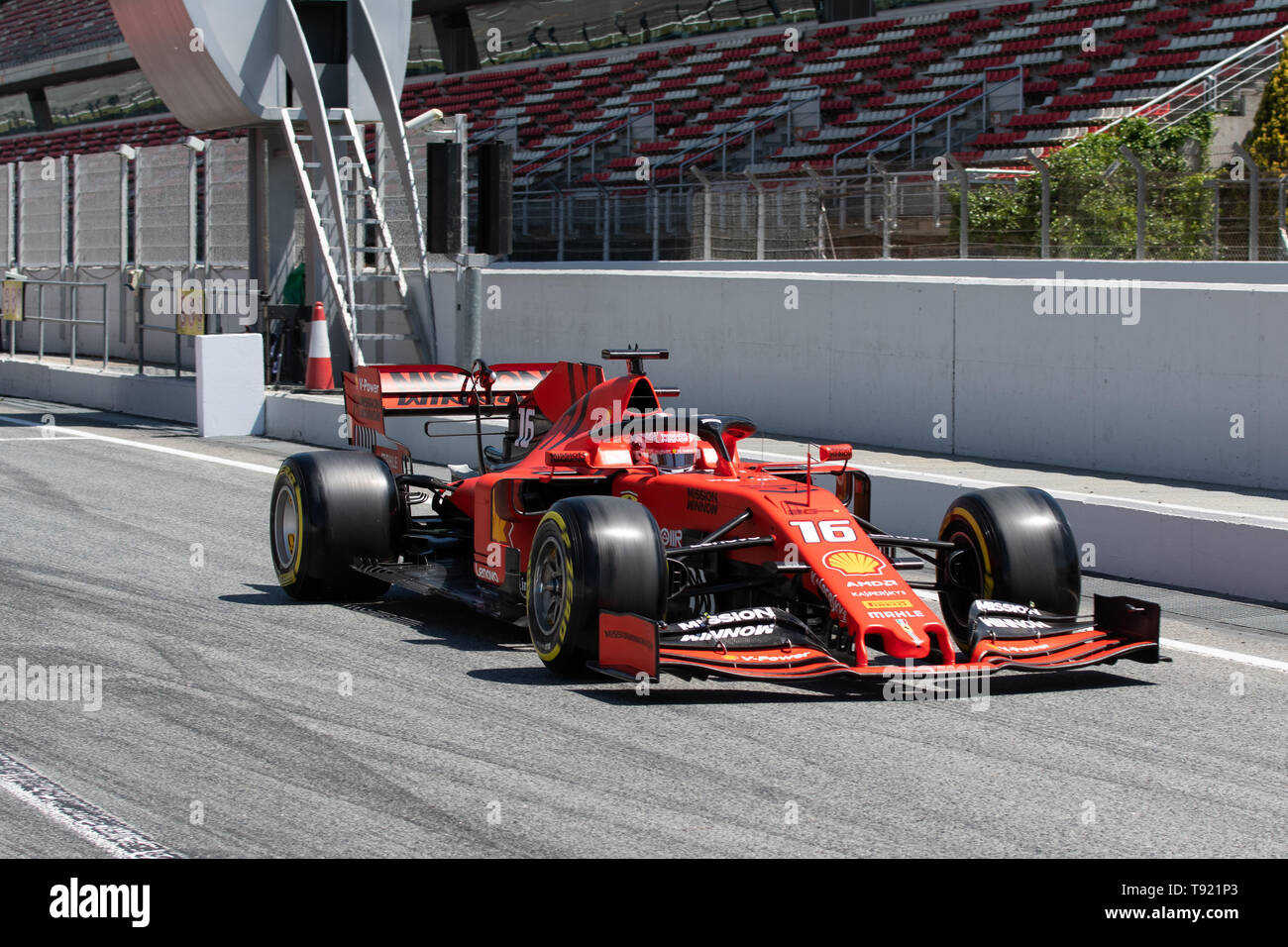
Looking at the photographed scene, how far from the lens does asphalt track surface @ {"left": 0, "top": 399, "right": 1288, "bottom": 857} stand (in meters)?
5.07

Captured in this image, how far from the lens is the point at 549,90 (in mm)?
37875

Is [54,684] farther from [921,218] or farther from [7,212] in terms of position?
[7,212]

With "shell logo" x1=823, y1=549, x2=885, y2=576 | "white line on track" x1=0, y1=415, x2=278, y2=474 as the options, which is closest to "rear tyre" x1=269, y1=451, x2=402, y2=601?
"shell logo" x1=823, y1=549, x2=885, y2=576

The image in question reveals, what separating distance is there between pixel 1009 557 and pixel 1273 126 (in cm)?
1446

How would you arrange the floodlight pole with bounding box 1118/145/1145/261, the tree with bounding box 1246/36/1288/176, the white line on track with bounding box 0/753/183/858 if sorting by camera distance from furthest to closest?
the tree with bounding box 1246/36/1288/176, the floodlight pole with bounding box 1118/145/1145/261, the white line on track with bounding box 0/753/183/858

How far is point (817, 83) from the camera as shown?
30.4 meters

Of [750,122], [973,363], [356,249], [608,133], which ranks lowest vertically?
[973,363]

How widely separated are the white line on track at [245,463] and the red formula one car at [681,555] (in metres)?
0.83

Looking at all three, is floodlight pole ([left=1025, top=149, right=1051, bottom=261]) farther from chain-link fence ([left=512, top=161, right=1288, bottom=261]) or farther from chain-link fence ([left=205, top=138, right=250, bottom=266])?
chain-link fence ([left=205, top=138, right=250, bottom=266])

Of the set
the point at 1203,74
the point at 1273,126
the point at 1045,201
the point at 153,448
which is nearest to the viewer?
the point at 153,448

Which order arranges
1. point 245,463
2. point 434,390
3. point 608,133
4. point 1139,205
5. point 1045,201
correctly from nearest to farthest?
point 434,390, point 245,463, point 1139,205, point 1045,201, point 608,133

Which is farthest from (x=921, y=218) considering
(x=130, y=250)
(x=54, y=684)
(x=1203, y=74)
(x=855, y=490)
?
(x=54, y=684)

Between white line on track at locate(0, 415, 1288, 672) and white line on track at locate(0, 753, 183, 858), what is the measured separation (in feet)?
16.0
